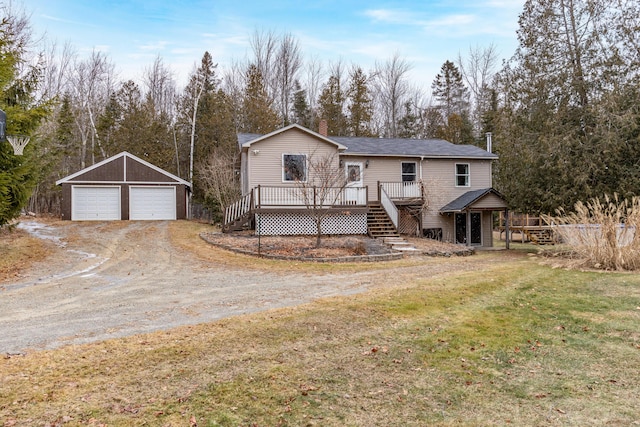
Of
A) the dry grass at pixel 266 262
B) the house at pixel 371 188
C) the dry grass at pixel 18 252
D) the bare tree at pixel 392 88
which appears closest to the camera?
the dry grass at pixel 18 252

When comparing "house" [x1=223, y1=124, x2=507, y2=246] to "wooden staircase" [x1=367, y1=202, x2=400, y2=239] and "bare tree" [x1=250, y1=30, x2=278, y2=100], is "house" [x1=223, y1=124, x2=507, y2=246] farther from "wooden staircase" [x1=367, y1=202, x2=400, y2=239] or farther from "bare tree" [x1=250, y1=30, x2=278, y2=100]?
"bare tree" [x1=250, y1=30, x2=278, y2=100]

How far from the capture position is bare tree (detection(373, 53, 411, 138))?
37.4 metres

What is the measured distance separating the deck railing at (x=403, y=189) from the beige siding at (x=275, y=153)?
3061 mm

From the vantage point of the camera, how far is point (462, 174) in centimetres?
2192

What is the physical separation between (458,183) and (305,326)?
18.3m

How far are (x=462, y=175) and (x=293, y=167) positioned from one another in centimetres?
897

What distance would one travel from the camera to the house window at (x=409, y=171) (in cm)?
2106

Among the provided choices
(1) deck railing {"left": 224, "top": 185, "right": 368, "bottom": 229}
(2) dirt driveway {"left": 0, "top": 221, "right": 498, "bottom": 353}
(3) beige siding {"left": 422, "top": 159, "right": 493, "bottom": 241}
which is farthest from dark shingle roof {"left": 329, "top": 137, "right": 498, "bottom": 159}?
(2) dirt driveway {"left": 0, "top": 221, "right": 498, "bottom": 353}

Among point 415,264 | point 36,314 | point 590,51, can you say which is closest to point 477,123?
point 590,51

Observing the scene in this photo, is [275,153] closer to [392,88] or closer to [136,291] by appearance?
[136,291]

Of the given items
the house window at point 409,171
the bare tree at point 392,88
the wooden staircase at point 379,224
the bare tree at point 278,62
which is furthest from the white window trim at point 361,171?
the bare tree at point 392,88

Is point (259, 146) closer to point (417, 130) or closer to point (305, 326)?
point (305, 326)

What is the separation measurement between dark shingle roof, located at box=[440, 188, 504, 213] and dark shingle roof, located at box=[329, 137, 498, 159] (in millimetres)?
1976

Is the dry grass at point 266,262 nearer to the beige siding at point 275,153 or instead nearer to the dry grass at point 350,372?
the beige siding at point 275,153
